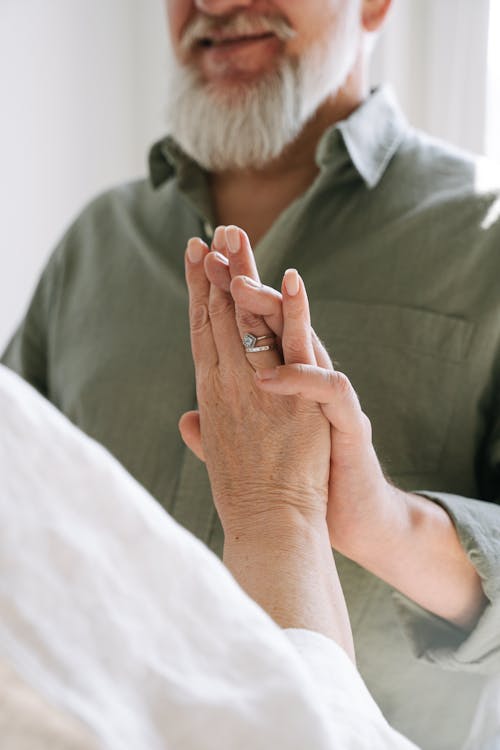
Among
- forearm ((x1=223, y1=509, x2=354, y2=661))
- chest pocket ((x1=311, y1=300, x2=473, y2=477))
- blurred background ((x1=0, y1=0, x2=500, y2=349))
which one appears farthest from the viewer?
blurred background ((x1=0, y1=0, x2=500, y2=349))

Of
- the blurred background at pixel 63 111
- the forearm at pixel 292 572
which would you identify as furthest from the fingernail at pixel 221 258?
the blurred background at pixel 63 111

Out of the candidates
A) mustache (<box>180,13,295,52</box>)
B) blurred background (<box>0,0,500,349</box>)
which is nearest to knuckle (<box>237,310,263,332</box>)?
mustache (<box>180,13,295,52</box>)

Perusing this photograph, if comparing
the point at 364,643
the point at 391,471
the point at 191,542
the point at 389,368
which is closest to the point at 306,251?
the point at 389,368

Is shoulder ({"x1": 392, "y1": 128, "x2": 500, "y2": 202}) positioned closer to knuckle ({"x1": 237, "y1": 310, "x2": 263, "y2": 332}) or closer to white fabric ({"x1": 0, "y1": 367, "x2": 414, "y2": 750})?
knuckle ({"x1": 237, "y1": 310, "x2": 263, "y2": 332})

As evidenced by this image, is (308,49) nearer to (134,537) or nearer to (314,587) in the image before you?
(314,587)

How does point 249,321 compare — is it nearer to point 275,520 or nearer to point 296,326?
point 296,326

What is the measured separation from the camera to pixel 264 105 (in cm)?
117

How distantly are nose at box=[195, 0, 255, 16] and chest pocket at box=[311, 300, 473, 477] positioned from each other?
382mm

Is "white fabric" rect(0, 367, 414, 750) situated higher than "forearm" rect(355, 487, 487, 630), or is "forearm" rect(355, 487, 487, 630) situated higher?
"white fabric" rect(0, 367, 414, 750)

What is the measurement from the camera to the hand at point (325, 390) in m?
0.75

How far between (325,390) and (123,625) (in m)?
0.38

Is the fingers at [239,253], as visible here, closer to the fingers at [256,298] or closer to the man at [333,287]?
the fingers at [256,298]

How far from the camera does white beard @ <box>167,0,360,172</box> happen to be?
1.17 meters

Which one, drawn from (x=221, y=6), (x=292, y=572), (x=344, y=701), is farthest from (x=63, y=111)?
(x=344, y=701)
